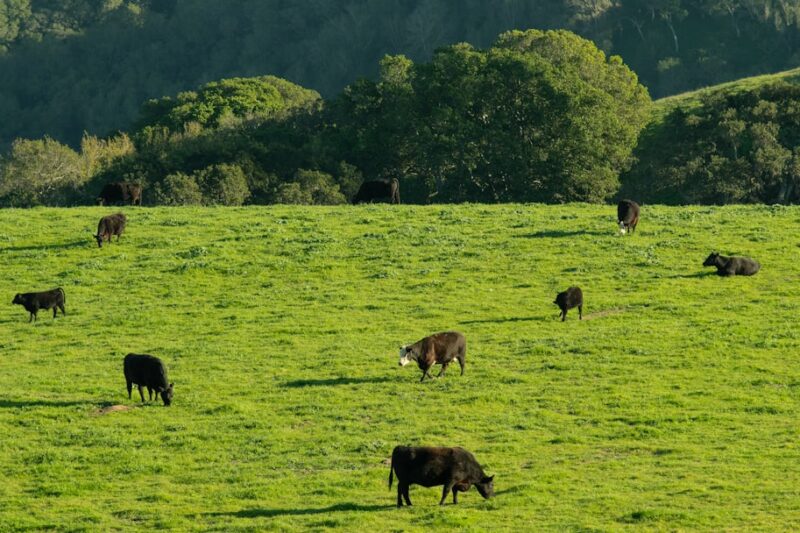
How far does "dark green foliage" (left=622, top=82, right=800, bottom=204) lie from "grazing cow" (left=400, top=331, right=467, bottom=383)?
43.2 metres

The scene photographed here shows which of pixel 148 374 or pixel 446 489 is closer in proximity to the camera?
pixel 446 489

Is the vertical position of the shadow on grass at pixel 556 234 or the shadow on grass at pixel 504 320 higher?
the shadow on grass at pixel 556 234

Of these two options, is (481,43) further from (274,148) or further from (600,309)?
(600,309)

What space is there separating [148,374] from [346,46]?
16058 centimetres

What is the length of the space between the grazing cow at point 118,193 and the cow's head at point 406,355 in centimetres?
3000

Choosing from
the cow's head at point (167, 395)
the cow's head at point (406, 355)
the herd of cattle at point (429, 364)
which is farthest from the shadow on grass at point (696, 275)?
the cow's head at point (167, 395)

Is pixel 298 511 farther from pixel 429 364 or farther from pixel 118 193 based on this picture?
pixel 118 193

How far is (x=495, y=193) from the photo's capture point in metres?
69.4

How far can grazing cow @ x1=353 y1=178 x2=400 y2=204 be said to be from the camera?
6000 centimetres

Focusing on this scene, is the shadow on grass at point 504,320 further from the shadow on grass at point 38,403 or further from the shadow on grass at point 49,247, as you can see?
the shadow on grass at point 49,247

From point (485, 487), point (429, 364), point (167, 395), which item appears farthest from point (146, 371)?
point (485, 487)

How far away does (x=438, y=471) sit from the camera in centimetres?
2295

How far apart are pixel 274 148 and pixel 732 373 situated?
53845 mm

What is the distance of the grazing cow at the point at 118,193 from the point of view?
5788 cm
